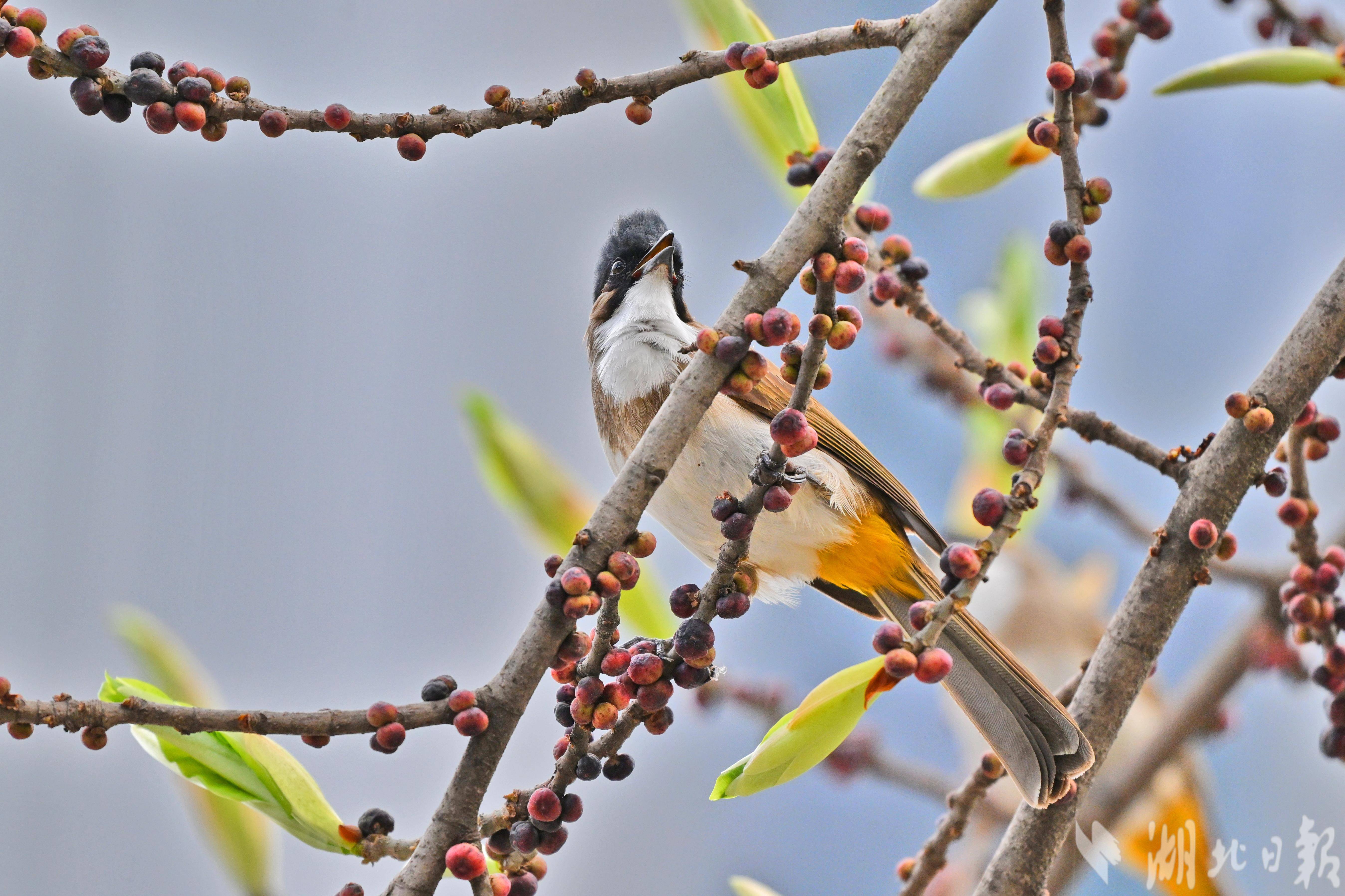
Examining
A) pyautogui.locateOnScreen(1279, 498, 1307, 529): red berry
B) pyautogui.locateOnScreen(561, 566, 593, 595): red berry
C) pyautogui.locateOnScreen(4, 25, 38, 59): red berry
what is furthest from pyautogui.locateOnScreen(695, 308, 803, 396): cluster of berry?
pyautogui.locateOnScreen(1279, 498, 1307, 529): red berry

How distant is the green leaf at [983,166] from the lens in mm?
1150

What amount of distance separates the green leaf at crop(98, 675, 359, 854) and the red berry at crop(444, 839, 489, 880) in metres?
0.15

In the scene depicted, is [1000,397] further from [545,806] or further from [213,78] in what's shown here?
[213,78]

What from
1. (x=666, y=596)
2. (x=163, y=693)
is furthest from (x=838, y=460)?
(x=163, y=693)

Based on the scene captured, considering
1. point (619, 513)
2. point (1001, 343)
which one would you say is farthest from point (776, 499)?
point (1001, 343)

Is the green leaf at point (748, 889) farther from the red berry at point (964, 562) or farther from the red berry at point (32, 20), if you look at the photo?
the red berry at point (32, 20)

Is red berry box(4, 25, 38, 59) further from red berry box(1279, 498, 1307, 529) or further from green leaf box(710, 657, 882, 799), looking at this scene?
red berry box(1279, 498, 1307, 529)

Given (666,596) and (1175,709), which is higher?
(1175,709)

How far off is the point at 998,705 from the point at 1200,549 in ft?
0.91

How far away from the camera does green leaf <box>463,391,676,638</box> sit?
1.30 meters

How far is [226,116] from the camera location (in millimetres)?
777

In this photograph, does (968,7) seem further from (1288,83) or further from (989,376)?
(1288,83)

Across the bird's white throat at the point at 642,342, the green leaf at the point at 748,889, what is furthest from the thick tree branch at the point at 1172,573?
the bird's white throat at the point at 642,342

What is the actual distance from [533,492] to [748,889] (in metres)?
0.49
